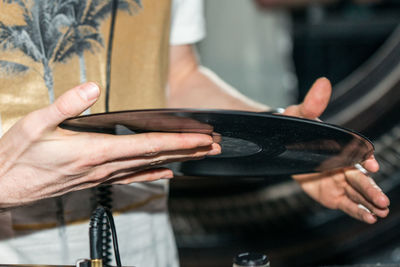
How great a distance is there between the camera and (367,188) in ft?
2.79

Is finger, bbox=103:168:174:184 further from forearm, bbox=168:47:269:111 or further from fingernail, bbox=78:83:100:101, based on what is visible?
forearm, bbox=168:47:269:111

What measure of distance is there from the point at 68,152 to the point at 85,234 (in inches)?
13.4

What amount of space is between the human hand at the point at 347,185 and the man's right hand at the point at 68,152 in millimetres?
245

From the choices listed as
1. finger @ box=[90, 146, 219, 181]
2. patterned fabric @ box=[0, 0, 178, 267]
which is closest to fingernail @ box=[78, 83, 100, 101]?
finger @ box=[90, 146, 219, 181]

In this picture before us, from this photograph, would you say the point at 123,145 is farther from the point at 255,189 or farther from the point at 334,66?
the point at 334,66

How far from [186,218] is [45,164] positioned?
191 cm

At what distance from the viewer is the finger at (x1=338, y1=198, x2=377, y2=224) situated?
0.88 metres

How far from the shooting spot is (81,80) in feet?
3.02

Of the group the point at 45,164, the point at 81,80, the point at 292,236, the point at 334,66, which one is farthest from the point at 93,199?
the point at 334,66

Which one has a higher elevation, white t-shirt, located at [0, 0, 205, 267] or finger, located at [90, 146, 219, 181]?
finger, located at [90, 146, 219, 181]

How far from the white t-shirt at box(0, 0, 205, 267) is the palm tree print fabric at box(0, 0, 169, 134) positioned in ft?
0.49

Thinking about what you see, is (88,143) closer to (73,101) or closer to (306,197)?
(73,101)

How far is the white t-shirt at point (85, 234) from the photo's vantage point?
0.90 meters

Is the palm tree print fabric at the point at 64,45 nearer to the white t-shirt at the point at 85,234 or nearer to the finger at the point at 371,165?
the white t-shirt at the point at 85,234
